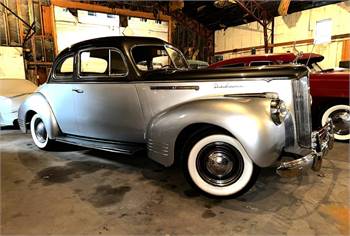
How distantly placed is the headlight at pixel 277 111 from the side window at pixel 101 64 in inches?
66.4

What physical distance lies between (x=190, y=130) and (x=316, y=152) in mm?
1149

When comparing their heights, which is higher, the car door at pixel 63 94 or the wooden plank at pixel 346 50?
the wooden plank at pixel 346 50

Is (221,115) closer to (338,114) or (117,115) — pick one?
(117,115)

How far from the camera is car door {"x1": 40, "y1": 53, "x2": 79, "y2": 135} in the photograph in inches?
142

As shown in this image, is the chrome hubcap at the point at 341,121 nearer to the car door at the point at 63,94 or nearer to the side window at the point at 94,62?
the side window at the point at 94,62

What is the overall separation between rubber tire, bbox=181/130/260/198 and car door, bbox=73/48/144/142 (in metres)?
0.77

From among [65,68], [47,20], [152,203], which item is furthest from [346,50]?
[47,20]

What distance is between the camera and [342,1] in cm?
894

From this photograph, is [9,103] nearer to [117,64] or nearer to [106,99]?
[106,99]

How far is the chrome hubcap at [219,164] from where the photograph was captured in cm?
239

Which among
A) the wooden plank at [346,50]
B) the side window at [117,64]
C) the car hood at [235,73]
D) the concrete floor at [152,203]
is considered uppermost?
the wooden plank at [346,50]

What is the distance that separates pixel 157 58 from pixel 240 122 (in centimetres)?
175

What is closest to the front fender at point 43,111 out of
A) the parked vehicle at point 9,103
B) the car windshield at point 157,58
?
the parked vehicle at point 9,103

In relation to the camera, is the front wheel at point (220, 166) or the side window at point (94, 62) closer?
the front wheel at point (220, 166)
